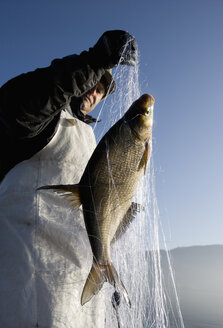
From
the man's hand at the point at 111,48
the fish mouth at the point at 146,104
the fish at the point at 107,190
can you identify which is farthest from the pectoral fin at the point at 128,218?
the man's hand at the point at 111,48

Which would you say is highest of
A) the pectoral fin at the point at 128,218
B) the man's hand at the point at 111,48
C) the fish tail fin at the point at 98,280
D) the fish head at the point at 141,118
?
the man's hand at the point at 111,48

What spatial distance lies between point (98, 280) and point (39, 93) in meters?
1.51

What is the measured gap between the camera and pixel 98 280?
2.14m

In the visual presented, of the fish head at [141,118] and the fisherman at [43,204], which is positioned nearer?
the fisherman at [43,204]

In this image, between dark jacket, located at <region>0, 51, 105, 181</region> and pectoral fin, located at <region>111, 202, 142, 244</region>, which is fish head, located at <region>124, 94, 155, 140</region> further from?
pectoral fin, located at <region>111, 202, 142, 244</region>

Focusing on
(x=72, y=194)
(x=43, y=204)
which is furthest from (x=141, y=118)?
(x=43, y=204)

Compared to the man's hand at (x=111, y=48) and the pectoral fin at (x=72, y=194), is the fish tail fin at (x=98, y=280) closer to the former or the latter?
the pectoral fin at (x=72, y=194)

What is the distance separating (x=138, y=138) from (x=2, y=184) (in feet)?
4.28

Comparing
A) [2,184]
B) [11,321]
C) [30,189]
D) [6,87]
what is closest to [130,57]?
[6,87]

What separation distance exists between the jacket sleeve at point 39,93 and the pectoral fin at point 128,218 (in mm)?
1021

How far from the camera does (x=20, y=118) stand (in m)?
2.26

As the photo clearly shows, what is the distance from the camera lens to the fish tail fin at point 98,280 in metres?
2.12

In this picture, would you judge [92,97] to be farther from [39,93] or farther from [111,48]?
[39,93]

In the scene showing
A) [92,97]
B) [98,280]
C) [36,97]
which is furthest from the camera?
[92,97]
